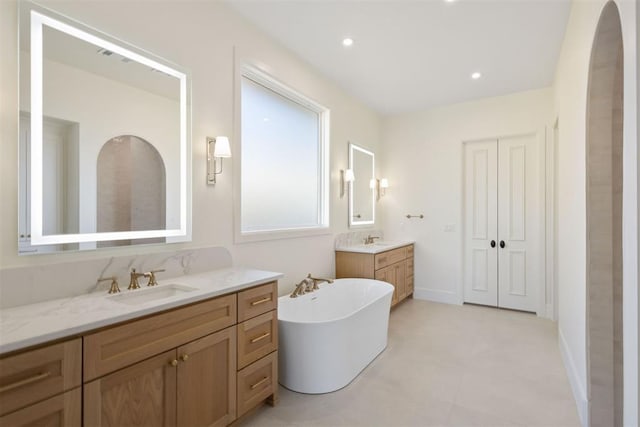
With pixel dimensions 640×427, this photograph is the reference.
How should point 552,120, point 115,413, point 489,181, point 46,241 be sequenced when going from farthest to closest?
point 489,181 → point 552,120 → point 46,241 → point 115,413

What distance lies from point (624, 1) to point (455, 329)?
3.21 m

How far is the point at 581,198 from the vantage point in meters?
2.03

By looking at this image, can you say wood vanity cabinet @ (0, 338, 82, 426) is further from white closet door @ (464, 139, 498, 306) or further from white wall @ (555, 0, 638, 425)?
white closet door @ (464, 139, 498, 306)

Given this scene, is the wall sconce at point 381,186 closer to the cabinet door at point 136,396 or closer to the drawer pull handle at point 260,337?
the drawer pull handle at point 260,337

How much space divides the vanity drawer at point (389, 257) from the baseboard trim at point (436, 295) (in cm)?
74

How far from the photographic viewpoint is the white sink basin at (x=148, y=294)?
1667 millimetres

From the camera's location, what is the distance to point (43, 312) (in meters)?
1.33

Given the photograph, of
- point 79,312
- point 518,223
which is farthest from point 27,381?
point 518,223

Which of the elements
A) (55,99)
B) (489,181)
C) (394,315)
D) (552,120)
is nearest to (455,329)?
(394,315)

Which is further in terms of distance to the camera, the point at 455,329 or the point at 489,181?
the point at 489,181

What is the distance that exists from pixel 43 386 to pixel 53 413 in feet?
0.37

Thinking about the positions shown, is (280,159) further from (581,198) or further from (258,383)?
(581,198)

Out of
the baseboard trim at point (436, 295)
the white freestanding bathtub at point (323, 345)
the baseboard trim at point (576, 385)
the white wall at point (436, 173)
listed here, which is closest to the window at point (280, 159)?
the white freestanding bathtub at point (323, 345)

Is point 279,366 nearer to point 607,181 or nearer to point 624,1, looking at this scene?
point 607,181
